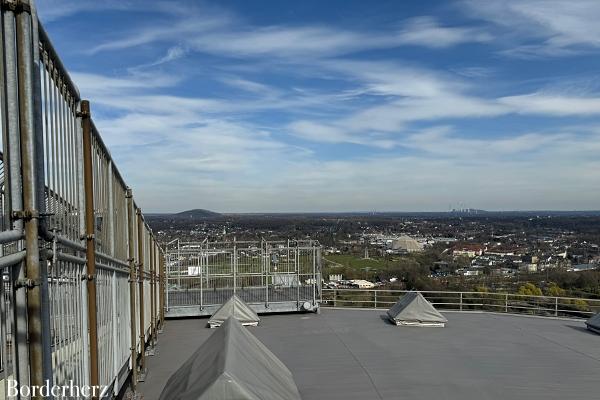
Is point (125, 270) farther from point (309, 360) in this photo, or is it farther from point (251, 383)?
point (309, 360)

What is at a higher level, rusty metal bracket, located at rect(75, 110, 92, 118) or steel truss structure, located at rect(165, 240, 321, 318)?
rusty metal bracket, located at rect(75, 110, 92, 118)

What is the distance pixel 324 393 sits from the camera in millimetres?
8852

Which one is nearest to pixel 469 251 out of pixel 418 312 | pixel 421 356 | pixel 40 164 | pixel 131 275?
pixel 418 312

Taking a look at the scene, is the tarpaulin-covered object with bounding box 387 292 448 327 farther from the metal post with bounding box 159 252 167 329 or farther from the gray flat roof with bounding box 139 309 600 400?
the metal post with bounding box 159 252 167 329

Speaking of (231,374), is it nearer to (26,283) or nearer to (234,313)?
(26,283)

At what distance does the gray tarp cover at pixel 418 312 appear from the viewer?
593 inches

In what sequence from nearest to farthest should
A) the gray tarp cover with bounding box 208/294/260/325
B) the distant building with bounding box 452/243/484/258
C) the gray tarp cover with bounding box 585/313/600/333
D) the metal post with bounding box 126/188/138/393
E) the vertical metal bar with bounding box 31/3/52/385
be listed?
the vertical metal bar with bounding box 31/3/52/385 → the metal post with bounding box 126/188/138/393 → the gray tarp cover with bounding box 585/313/600/333 → the gray tarp cover with bounding box 208/294/260/325 → the distant building with bounding box 452/243/484/258

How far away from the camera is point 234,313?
15.6 m

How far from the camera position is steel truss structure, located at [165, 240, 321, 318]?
59.9ft

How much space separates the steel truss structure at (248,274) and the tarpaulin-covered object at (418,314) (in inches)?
146

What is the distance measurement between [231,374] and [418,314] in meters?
11.2

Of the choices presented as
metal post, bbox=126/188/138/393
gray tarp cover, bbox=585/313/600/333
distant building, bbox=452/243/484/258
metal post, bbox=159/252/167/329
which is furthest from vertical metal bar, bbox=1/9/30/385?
distant building, bbox=452/243/484/258

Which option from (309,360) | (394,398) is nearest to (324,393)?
(394,398)

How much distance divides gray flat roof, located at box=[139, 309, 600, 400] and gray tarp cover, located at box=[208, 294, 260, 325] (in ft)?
1.17
